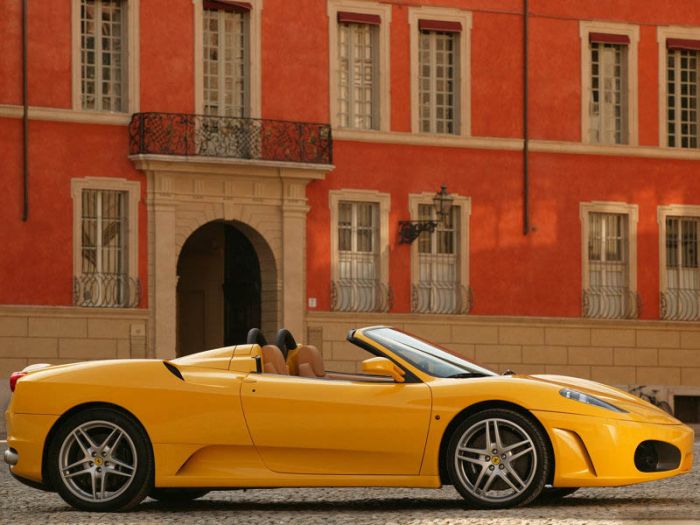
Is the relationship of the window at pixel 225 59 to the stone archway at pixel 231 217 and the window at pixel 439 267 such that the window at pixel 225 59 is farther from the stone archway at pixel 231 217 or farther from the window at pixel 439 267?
the window at pixel 439 267

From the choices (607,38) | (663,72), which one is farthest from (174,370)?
(663,72)

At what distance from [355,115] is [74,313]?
7.00 meters

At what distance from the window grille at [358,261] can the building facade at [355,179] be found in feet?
0.14

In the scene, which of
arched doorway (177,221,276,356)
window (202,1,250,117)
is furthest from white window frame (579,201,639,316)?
window (202,1,250,117)

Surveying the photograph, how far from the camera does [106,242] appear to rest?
3309 centimetres

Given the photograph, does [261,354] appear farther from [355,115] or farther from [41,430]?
[355,115]

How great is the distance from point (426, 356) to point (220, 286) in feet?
80.9

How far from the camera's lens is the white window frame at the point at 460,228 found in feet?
116

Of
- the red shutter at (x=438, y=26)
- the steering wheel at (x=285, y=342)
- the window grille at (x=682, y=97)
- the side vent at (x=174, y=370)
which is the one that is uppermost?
the red shutter at (x=438, y=26)

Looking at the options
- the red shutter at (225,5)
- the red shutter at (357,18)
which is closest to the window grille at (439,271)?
the red shutter at (357,18)

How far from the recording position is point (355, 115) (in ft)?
116

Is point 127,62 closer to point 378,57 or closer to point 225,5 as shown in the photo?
point 225,5

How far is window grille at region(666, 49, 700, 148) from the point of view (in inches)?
1497

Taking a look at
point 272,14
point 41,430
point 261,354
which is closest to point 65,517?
point 41,430
